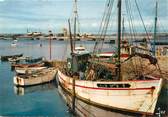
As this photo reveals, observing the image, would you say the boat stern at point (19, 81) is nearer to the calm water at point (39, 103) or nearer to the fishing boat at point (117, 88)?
the calm water at point (39, 103)

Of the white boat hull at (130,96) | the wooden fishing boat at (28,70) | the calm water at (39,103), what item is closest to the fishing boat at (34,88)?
the calm water at (39,103)

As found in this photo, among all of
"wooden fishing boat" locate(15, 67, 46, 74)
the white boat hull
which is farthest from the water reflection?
the white boat hull

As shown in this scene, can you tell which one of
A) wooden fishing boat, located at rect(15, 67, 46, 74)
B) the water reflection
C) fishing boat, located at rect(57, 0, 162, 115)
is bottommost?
the water reflection

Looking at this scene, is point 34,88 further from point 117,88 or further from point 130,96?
point 130,96

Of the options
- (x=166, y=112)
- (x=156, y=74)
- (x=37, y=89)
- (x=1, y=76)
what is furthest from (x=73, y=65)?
(x=1, y=76)

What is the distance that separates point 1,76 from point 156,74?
70.2 feet

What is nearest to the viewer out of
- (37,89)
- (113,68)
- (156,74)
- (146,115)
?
(146,115)

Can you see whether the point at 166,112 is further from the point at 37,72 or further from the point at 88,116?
the point at 37,72

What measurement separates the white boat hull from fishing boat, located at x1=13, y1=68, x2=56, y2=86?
11612 millimetres

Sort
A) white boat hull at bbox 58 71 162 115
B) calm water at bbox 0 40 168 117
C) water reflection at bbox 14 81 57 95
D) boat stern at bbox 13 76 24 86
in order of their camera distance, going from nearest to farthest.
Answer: white boat hull at bbox 58 71 162 115 → calm water at bbox 0 40 168 117 → water reflection at bbox 14 81 57 95 → boat stern at bbox 13 76 24 86

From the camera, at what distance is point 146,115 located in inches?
866

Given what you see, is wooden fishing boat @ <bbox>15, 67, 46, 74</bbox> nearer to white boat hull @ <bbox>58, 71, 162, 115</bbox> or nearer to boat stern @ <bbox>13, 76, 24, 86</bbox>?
boat stern @ <bbox>13, 76, 24, 86</bbox>

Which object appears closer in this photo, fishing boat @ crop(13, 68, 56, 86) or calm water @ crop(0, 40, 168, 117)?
calm water @ crop(0, 40, 168, 117)

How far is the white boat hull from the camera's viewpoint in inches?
866
